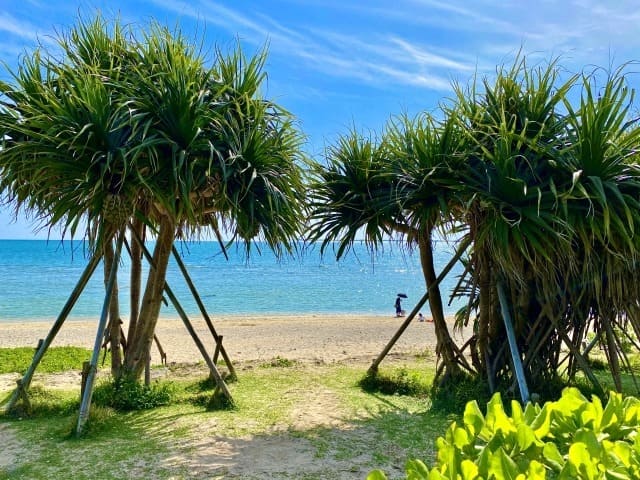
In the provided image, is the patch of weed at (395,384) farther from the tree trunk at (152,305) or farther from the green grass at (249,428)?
the tree trunk at (152,305)

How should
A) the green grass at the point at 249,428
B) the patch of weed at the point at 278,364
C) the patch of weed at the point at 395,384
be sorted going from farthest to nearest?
the patch of weed at the point at 278,364
the patch of weed at the point at 395,384
the green grass at the point at 249,428

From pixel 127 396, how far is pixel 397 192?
12.8ft

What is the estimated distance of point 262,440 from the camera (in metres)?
4.71

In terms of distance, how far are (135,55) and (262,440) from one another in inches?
171

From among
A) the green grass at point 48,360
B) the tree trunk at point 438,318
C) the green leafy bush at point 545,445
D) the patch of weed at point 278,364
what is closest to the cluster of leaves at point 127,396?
the patch of weed at point 278,364

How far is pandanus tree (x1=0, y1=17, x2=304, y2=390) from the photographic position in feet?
15.7

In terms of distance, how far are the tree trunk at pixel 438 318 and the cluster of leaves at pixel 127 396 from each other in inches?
139

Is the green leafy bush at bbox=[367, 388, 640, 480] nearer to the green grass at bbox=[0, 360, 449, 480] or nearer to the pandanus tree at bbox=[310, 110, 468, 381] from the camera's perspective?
the green grass at bbox=[0, 360, 449, 480]

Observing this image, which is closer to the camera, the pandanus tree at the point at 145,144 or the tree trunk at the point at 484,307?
the pandanus tree at the point at 145,144

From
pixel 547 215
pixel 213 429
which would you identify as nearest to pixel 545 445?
pixel 547 215

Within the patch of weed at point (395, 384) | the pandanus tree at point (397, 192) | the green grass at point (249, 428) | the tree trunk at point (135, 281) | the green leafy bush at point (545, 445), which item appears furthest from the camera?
the patch of weed at point (395, 384)

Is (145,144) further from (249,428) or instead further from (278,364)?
(278,364)

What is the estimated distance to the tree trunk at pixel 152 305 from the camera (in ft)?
20.0

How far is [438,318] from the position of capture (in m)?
6.78
